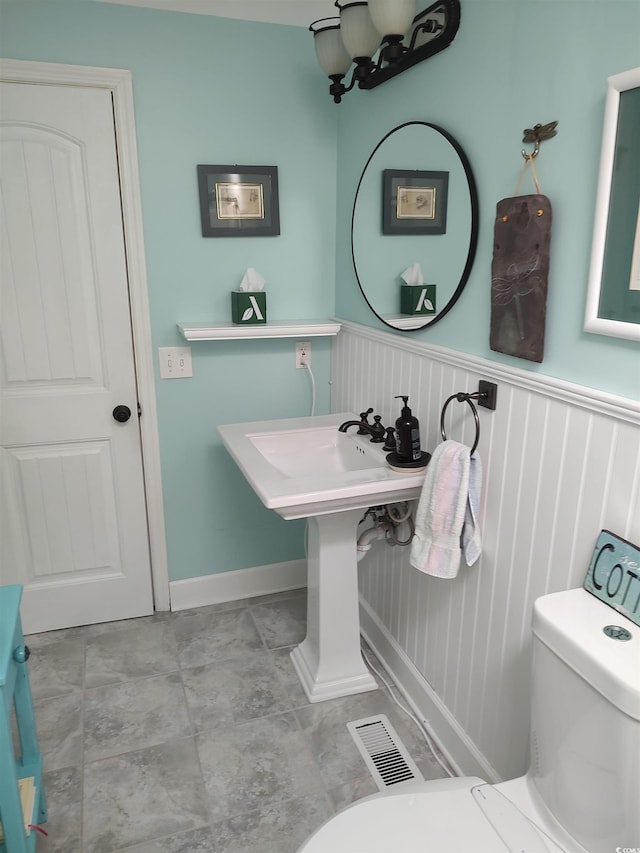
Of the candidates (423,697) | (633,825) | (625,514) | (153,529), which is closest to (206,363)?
(153,529)

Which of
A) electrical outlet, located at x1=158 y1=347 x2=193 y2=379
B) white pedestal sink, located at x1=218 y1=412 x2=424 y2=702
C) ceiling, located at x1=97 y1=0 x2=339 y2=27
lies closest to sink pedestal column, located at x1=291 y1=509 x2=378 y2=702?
white pedestal sink, located at x1=218 y1=412 x2=424 y2=702

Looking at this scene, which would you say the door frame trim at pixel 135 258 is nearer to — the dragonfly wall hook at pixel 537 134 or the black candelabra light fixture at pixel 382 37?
the black candelabra light fixture at pixel 382 37

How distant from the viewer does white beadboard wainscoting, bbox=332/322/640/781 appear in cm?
121

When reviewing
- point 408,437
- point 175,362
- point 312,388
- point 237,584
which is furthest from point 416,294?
point 237,584

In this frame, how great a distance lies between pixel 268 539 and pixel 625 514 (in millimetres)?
1726

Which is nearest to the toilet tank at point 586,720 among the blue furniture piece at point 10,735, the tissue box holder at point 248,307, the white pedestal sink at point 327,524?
the white pedestal sink at point 327,524

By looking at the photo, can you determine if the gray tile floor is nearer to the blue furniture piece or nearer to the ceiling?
the blue furniture piece

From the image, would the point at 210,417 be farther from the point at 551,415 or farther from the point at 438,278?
the point at 551,415

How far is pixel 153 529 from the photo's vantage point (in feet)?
8.07

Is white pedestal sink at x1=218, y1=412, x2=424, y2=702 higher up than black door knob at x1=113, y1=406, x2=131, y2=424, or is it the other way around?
black door knob at x1=113, y1=406, x2=131, y2=424

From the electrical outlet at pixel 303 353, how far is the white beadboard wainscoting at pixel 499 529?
12.9 inches

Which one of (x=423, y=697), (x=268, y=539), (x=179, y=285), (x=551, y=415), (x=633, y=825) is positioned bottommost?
(x=423, y=697)

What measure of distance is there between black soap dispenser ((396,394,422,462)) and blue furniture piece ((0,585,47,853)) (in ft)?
3.41

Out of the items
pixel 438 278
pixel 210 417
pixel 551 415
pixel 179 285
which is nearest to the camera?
pixel 551 415
